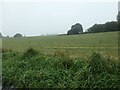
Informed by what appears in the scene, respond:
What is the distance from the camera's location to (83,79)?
5.71m

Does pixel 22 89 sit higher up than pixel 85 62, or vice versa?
pixel 85 62

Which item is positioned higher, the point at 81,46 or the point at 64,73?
the point at 81,46

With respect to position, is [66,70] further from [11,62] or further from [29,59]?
[11,62]

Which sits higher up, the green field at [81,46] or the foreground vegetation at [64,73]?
the green field at [81,46]

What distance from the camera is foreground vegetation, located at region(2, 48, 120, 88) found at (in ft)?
18.2

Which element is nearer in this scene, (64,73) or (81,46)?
(64,73)

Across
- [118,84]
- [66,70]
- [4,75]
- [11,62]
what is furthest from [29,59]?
[118,84]

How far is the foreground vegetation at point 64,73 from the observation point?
5.54 meters

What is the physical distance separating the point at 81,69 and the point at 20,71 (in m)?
1.69

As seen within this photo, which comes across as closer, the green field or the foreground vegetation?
the foreground vegetation

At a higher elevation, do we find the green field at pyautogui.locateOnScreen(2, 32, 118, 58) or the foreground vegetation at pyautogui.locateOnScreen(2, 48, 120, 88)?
the green field at pyautogui.locateOnScreen(2, 32, 118, 58)

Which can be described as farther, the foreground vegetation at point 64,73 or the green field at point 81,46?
the green field at point 81,46

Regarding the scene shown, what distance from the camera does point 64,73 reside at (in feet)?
20.3

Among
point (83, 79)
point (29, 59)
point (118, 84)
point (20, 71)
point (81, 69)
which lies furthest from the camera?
point (29, 59)
